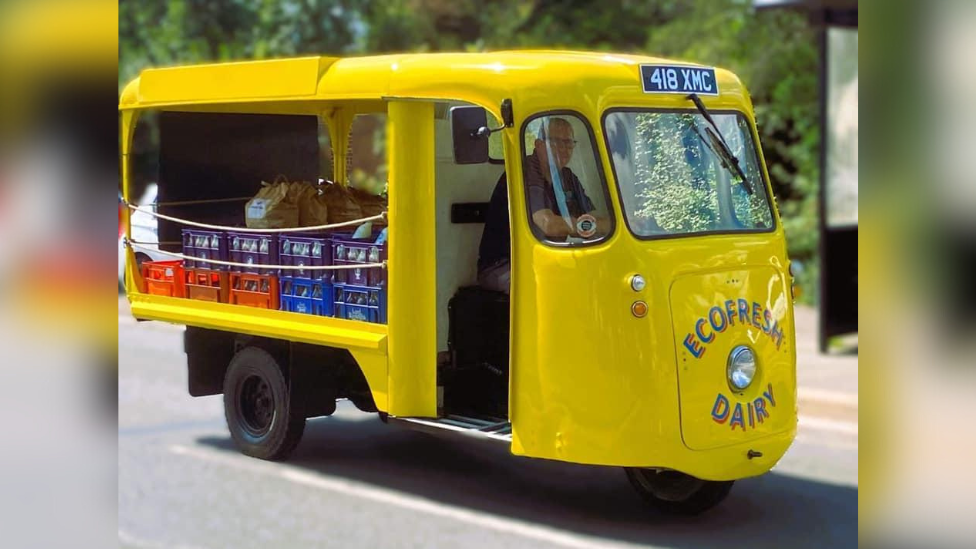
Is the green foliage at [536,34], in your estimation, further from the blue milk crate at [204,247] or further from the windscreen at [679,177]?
the blue milk crate at [204,247]

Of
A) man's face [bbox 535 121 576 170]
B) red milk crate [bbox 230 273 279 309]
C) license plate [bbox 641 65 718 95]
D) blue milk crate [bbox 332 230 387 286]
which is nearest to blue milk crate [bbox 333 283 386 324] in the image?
blue milk crate [bbox 332 230 387 286]

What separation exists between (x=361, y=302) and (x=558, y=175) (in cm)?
139

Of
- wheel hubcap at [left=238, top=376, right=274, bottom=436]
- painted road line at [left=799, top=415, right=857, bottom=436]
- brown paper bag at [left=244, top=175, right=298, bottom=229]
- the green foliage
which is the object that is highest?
the green foliage

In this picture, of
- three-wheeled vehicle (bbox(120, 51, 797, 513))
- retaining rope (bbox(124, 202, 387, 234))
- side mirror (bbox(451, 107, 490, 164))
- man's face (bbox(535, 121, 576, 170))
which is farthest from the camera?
retaining rope (bbox(124, 202, 387, 234))

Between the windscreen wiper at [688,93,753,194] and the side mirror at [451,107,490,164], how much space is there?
3.45 ft

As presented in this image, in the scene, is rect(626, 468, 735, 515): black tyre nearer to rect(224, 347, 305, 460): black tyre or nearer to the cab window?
the cab window

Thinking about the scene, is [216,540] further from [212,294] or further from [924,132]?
[924,132]

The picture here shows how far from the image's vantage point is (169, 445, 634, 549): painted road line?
219 inches

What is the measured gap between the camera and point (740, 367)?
5.44 m

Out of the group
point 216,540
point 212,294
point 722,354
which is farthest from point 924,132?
point 212,294

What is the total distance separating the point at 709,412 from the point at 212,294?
3.31 metres

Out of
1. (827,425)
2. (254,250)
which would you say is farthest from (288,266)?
(827,425)

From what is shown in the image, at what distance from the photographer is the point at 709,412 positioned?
5363mm

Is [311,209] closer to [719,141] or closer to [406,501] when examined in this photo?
[406,501]
